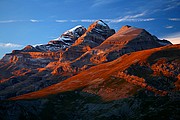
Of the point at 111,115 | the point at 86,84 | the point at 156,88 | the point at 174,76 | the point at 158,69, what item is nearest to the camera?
the point at 111,115

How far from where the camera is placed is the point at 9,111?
144m

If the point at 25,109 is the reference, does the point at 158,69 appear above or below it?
above

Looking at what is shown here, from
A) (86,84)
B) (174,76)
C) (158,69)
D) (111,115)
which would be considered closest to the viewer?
(111,115)

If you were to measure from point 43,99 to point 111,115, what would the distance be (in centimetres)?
4936

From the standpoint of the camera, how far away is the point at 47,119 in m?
151

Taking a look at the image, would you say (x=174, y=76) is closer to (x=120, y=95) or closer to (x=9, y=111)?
(x=120, y=95)

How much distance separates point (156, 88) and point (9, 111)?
75.1m

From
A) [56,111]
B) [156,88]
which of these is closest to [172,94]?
[156,88]

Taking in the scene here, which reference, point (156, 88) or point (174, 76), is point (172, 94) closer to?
point (156, 88)

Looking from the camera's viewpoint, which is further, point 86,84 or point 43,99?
point 86,84

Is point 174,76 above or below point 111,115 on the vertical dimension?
above

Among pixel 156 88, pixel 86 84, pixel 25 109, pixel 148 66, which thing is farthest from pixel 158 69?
pixel 25 109

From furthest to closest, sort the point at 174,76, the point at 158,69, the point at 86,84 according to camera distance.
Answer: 1. the point at 86,84
2. the point at 158,69
3. the point at 174,76

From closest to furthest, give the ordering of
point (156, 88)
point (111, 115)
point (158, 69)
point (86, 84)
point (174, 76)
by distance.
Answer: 1. point (111, 115)
2. point (156, 88)
3. point (174, 76)
4. point (158, 69)
5. point (86, 84)
